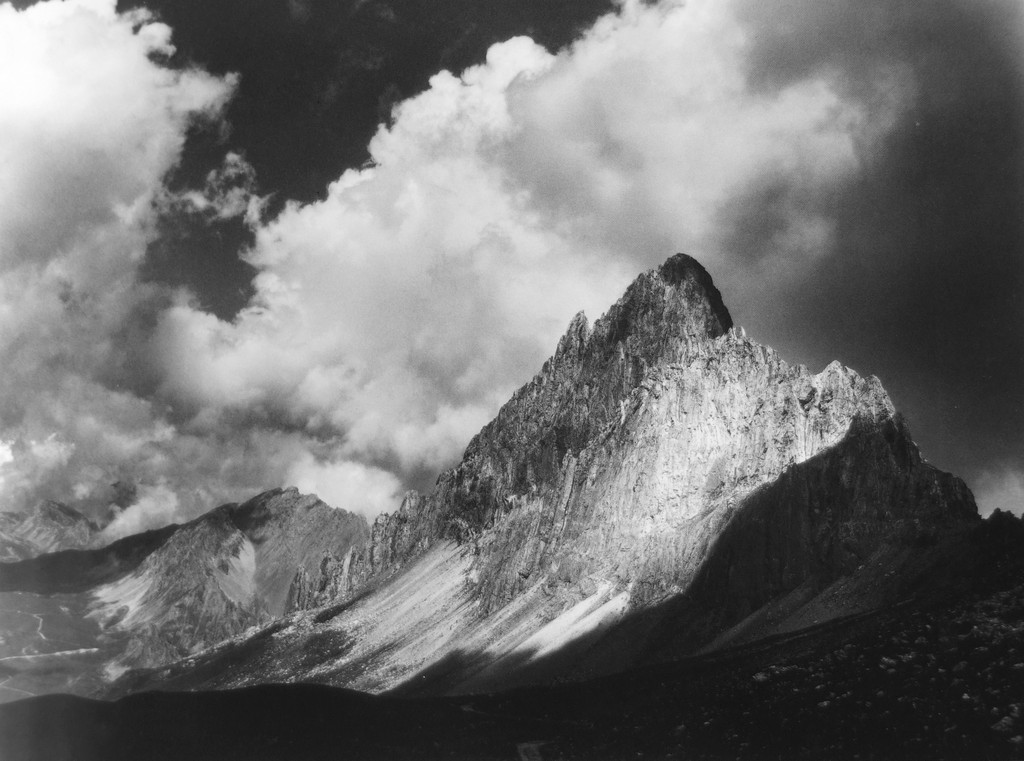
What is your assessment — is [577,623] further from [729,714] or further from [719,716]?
[729,714]

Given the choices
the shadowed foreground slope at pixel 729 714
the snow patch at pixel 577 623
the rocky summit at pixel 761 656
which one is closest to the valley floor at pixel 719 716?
the shadowed foreground slope at pixel 729 714

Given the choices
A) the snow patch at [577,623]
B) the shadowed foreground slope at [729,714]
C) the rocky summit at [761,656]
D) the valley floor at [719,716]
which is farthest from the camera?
the snow patch at [577,623]

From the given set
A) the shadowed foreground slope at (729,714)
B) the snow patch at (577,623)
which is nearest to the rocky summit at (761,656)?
the shadowed foreground slope at (729,714)

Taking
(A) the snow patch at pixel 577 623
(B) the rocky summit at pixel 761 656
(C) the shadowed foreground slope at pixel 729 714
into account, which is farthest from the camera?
(A) the snow patch at pixel 577 623

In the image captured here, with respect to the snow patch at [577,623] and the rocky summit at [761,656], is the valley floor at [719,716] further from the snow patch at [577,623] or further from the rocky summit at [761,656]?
the snow patch at [577,623]

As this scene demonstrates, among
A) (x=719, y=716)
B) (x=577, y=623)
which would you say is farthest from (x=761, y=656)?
(x=577, y=623)

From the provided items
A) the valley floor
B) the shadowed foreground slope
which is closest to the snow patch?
the valley floor

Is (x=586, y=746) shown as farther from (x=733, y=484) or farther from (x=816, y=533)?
(x=733, y=484)

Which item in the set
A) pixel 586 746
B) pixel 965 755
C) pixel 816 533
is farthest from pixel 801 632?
pixel 965 755

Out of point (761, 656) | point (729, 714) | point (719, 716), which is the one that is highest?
point (719, 716)

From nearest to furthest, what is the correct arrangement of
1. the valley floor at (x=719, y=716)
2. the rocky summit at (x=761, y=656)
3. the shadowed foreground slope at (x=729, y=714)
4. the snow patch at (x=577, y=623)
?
the valley floor at (x=719, y=716)
the shadowed foreground slope at (x=729, y=714)
the rocky summit at (x=761, y=656)
the snow patch at (x=577, y=623)

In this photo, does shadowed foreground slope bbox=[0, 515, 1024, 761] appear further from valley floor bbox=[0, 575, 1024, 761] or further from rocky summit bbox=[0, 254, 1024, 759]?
rocky summit bbox=[0, 254, 1024, 759]

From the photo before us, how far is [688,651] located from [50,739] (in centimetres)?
10192

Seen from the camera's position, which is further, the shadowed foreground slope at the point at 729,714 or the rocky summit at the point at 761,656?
the rocky summit at the point at 761,656
